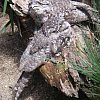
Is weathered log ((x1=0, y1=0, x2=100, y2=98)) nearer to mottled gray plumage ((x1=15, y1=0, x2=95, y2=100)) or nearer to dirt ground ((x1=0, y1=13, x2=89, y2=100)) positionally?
mottled gray plumage ((x1=15, y1=0, x2=95, y2=100))

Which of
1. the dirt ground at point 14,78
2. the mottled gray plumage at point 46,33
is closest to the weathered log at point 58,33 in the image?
the mottled gray plumage at point 46,33

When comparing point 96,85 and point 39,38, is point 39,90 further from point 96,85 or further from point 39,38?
point 96,85

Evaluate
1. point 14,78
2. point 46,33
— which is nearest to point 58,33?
point 46,33

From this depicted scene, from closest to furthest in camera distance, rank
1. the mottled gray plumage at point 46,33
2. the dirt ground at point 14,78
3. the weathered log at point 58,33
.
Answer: the weathered log at point 58,33, the mottled gray plumage at point 46,33, the dirt ground at point 14,78

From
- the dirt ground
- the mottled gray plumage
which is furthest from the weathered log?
the dirt ground

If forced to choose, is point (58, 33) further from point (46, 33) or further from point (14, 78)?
point (14, 78)

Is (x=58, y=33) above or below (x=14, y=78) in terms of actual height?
above

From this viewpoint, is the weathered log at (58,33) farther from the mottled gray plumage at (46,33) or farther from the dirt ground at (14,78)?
the dirt ground at (14,78)

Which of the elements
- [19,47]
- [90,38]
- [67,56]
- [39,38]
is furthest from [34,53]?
[19,47]
